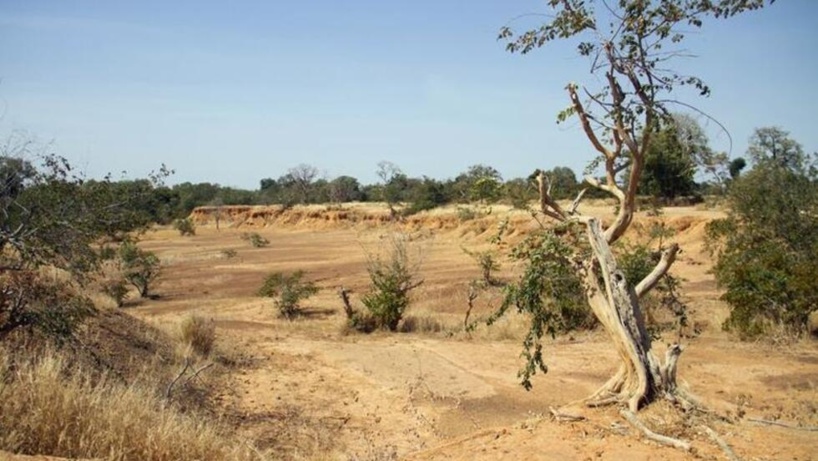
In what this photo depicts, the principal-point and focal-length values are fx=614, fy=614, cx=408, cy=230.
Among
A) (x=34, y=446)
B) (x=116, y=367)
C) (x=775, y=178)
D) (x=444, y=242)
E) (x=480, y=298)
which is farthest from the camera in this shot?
(x=444, y=242)

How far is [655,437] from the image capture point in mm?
5406

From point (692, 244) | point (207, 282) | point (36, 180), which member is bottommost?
point (207, 282)

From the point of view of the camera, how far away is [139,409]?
17.6 feet

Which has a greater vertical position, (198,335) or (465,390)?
(198,335)

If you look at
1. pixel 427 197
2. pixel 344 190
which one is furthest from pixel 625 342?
pixel 344 190

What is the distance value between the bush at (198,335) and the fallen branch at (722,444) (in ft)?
30.6

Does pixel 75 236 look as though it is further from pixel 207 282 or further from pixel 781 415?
pixel 207 282

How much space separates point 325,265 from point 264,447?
2603 centimetres

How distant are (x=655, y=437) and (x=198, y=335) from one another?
9.73m

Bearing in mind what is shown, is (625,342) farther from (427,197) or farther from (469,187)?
(427,197)

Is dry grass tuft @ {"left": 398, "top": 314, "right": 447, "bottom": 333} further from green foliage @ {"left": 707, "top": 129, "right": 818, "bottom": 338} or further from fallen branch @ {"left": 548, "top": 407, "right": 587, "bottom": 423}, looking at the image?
fallen branch @ {"left": 548, "top": 407, "right": 587, "bottom": 423}

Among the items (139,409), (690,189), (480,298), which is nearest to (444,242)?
(690,189)

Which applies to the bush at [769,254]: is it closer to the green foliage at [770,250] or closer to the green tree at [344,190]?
the green foliage at [770,250]

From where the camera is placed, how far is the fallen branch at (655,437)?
205 inches
